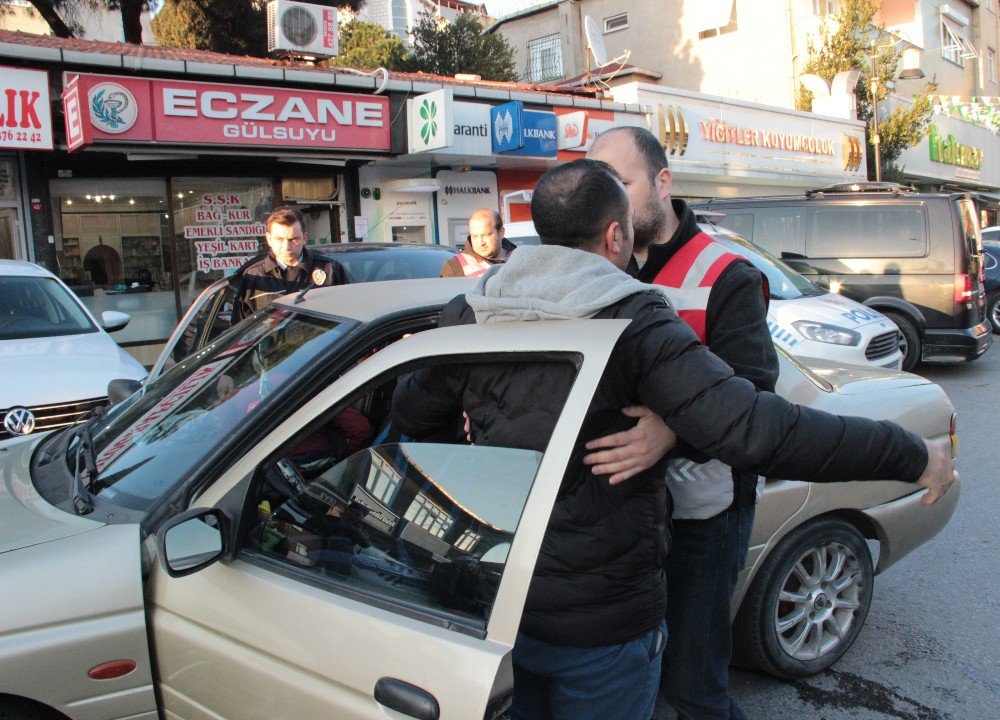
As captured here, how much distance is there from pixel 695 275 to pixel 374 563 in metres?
1.14

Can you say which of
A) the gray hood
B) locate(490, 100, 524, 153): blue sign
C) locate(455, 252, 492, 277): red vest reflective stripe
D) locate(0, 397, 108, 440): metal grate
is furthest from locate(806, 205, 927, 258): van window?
the gray hood

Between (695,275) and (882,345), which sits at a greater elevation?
(695,275)

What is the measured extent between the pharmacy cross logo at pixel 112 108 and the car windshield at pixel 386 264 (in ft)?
16.9

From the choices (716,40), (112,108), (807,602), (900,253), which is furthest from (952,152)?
(807,602)

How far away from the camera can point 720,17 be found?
24531 millimetres

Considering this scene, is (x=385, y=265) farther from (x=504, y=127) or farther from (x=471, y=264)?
(x=504, y=127)

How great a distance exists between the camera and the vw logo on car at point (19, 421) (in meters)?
4.86

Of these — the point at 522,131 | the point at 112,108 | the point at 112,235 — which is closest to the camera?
the point at 112,108

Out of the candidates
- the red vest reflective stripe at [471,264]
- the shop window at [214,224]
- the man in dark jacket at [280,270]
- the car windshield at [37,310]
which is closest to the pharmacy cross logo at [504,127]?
the shop window at [214,224]

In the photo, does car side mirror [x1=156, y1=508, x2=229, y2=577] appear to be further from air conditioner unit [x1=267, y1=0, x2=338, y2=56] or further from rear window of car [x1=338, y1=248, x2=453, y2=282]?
air conditioner unit [x1=267, y1=0, x2=338, y2=56]

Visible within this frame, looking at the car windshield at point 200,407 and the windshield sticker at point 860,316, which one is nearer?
the car windshield at point 200,407

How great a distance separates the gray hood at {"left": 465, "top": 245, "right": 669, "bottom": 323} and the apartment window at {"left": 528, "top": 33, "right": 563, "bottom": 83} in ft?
92.2

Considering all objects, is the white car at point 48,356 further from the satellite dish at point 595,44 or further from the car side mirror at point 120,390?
the satellite dish at point 595,44

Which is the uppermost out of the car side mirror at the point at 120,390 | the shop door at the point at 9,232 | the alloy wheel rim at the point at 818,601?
the shop door at the point at 9,232
